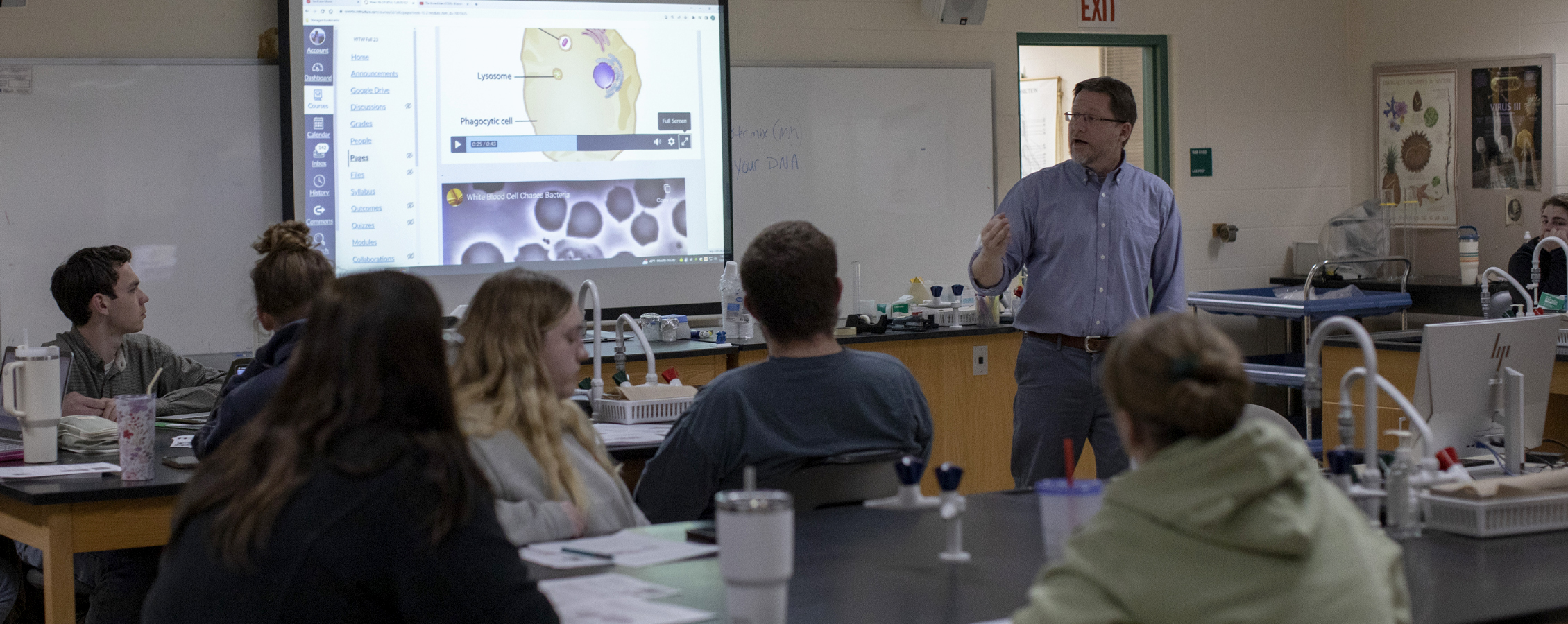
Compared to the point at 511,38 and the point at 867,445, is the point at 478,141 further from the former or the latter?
the point at 867,445

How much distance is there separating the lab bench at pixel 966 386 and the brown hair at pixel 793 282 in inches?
99.7

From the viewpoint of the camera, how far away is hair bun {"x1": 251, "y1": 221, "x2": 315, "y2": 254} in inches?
120

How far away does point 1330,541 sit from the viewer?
52.4 inches

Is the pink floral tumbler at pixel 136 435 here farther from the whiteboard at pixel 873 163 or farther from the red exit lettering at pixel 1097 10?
the red exit lettering at pixel 1097 10

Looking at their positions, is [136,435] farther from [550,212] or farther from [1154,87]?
[1154,87]

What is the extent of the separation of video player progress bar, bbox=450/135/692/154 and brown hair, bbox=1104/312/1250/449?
13.6 feet

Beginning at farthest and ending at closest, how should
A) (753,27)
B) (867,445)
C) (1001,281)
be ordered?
1. (753,27)
2. (1001,281)
3. (867,445)

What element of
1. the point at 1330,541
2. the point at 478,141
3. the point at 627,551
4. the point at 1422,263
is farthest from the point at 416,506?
the point at 1422,263

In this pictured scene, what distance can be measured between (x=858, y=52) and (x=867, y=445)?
3.73 meters

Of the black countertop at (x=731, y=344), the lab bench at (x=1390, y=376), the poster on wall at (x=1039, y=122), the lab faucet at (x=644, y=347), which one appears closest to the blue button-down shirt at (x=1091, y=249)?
the lab bench at (x=1390, y=376)

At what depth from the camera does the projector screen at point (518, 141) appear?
4957 mm

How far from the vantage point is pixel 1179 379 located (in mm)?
1309

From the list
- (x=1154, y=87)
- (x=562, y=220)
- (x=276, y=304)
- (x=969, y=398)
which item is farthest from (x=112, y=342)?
(x=1154, y=87)

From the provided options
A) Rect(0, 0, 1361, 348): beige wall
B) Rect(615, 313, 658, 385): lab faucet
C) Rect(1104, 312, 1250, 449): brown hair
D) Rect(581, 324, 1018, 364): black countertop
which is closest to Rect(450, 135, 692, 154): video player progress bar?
Rect(0, 0, 1361, 348): beige wall
